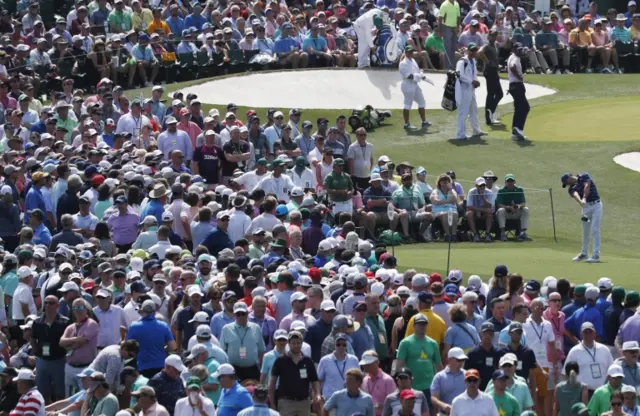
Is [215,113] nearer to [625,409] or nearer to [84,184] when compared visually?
[84,184]

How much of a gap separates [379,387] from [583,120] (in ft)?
69.2

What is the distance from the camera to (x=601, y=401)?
A: 1702 cm

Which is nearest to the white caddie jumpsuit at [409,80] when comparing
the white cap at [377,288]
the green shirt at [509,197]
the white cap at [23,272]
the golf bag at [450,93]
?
the golf bag at [450,93]

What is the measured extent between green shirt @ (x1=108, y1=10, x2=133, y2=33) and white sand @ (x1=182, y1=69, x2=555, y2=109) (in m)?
2.40

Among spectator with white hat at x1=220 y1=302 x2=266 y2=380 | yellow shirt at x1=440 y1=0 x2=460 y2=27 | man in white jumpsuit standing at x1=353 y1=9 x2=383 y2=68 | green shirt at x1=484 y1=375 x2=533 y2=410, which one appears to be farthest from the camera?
yellow shirt at x1=440 y1=0 x2=460 y2=27

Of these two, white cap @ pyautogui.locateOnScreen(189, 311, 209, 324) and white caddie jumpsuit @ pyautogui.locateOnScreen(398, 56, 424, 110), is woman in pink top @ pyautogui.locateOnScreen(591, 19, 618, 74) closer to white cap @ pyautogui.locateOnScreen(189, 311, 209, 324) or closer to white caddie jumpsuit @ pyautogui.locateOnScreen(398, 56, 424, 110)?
white caddie jumpsuit @ pyautogui.locateOnScreen(398, 56, 424, 110)

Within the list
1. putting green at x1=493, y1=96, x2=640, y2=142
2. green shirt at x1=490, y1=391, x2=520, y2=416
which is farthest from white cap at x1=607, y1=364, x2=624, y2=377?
putting green at x1=493, y1=96, x2=640, y2=142

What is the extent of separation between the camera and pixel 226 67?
40.0 m

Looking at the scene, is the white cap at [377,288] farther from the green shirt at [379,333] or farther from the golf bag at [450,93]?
the golf bag at [450,93]

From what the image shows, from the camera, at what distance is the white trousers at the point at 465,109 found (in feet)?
110

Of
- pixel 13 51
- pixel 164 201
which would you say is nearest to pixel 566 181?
pixel 164 201

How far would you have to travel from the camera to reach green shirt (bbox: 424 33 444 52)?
40062 millimetres

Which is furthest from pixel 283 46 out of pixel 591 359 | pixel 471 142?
pixel 591 359

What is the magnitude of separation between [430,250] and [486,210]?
1746mm
